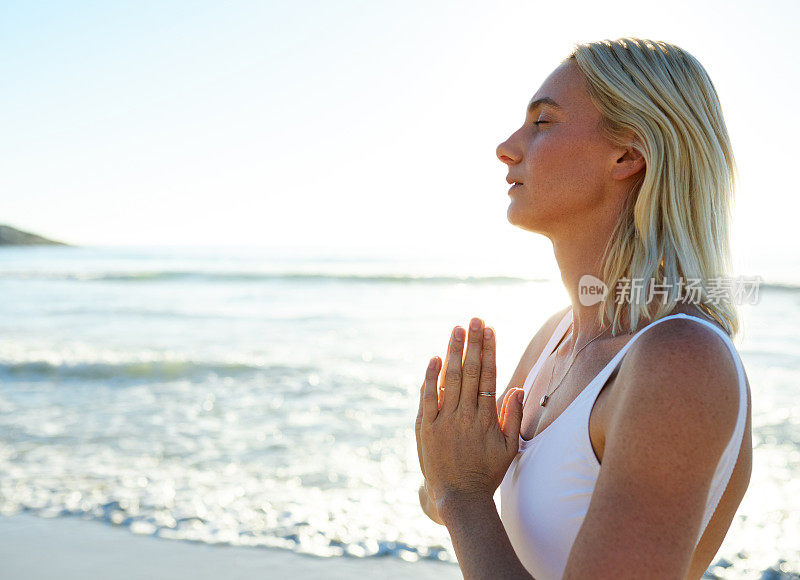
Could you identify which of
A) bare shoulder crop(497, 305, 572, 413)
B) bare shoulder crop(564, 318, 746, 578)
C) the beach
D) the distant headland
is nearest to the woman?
bare shoulder crop(564, 318, 746, 578)

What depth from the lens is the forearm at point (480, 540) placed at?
143 cm

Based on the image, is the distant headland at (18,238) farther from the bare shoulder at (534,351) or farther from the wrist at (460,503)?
the wrist at (460,503)

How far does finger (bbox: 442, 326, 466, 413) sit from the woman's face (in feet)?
1.39

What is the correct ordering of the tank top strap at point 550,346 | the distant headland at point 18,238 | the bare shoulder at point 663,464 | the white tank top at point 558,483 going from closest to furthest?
the bare shoulder at point 663,464 < the white tank top at point 558,483 < the tank top strap at point 550,346 < the distant headland at point 18,238

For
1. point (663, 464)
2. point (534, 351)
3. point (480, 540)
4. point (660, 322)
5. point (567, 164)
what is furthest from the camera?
point (534, 351)

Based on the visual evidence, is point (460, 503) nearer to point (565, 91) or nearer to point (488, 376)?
point (488, 376)

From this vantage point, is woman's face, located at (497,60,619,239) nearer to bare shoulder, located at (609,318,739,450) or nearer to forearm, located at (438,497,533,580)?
bare shoulder, located at (609,318,739,450)

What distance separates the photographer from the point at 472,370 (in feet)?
5.49

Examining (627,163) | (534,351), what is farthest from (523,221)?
(534,351)

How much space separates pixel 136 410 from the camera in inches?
301

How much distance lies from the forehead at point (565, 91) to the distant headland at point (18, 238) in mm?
73845

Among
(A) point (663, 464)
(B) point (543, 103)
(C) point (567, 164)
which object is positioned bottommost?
(A) point (663, 464)

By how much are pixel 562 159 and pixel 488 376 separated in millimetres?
613

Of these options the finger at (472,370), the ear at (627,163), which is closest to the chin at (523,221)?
the ear at (627,163)
